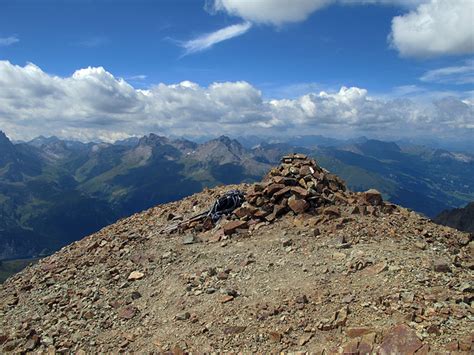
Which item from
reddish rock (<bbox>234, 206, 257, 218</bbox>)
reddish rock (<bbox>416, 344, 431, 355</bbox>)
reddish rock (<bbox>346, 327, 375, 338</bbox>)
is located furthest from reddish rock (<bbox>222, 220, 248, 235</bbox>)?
reddish rock (<bbox>416, 344, 431, 355</bbox>)

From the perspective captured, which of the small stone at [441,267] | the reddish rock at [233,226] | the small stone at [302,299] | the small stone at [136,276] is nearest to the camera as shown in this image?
the small stone at [302,299]

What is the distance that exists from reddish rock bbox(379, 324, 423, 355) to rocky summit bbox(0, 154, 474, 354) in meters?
0.03

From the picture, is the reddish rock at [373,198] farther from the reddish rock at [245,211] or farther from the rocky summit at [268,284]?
the reddish rock at [245,211]

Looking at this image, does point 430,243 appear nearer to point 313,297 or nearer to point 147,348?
point 313,297

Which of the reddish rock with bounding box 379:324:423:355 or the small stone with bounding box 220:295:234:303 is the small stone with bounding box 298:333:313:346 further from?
the small stone with bounding box 220:295:234:303

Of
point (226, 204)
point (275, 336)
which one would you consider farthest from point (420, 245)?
point (226, 204)

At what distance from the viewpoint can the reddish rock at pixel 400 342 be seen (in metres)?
11.3

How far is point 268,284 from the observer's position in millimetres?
16578

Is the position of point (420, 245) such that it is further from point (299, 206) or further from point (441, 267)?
point (299, 206)

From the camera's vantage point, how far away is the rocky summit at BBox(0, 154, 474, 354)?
512 inches

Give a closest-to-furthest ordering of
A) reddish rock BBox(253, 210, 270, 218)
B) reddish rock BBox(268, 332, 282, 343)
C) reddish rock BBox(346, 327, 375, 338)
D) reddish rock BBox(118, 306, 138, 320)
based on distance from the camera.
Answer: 1. reddish rock BBox(346, 327, 375, 338)
2. reddish rock BBox(268, 332, 282, 343)
3. reddish rock BBox(118, 306, 138, 320)
4. reddish rock BBox(253, 210, 270, 218)

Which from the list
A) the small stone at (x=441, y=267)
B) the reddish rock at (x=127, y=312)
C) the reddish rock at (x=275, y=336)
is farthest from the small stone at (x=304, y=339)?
the reddish rock at (x=127, y=312)

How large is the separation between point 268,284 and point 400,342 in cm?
607

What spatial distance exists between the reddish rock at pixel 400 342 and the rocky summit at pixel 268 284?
0.03 metres
